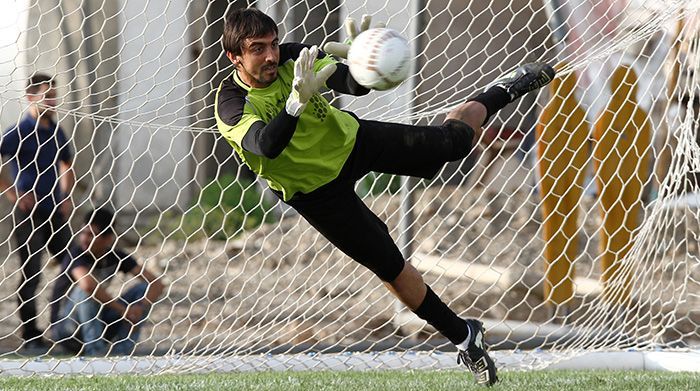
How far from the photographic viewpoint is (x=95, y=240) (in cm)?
664

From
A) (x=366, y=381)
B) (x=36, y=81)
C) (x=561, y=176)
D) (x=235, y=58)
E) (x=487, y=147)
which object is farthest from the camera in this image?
(x=487, y=147)

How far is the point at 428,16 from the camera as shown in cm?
733

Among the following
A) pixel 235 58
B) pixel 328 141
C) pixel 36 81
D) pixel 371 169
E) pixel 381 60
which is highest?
pixel 381 60

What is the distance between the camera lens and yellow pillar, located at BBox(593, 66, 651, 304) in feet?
20.7

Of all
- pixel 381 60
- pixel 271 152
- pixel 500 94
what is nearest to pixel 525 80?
pixel 500 94

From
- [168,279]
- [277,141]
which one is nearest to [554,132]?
[277,141]

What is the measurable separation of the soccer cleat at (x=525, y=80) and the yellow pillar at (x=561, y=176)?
1450 millimetres

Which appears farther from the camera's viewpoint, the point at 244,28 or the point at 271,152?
the point at 244,28

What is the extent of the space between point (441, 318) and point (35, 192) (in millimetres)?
2696

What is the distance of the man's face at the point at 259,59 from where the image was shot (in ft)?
14.2

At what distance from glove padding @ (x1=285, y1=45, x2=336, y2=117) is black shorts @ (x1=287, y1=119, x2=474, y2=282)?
538 mm

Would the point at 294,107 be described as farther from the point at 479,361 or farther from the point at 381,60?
the point at 479,361

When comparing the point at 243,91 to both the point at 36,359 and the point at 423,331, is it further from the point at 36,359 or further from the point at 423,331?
the point at 423,331

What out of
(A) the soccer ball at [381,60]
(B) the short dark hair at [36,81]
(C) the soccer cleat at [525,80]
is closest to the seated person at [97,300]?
(B) the short dark hair at [36,81]
